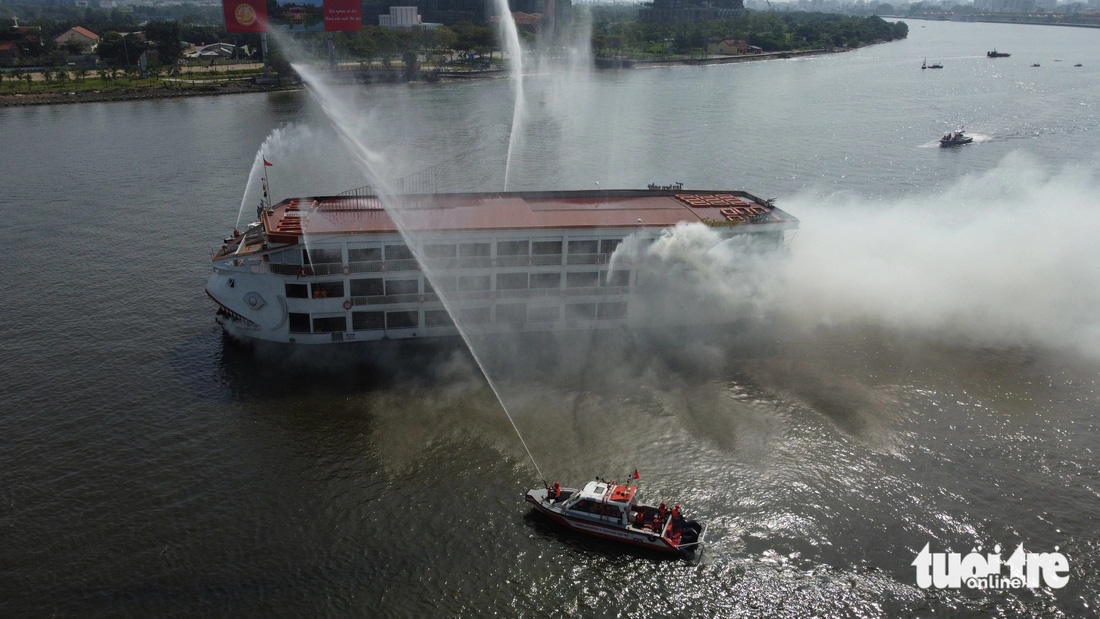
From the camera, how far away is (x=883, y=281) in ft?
160

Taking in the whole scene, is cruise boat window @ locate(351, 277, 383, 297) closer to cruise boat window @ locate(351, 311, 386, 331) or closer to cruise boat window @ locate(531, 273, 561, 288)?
cruise boat window @ locate(351, 311, 386, 331)

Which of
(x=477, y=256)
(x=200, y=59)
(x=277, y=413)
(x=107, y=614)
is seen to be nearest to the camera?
(x=107, y=614)

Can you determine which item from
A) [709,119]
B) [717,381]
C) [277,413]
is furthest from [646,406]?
[709,119]

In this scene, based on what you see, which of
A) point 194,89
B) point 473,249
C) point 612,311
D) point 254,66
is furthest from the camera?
point 254,66

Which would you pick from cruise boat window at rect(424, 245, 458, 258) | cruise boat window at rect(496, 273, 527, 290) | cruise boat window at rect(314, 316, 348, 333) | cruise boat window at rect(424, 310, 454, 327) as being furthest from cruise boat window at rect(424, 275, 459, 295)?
cruise boat window at rect(314, 316, 348, 333)

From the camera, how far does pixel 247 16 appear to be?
433 ft

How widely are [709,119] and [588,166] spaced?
38.0 metres

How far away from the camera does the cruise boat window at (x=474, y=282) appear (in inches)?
1644

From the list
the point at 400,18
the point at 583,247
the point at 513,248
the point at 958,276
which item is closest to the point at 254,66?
the point at 400,18

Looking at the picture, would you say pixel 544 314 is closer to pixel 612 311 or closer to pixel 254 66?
pixel 612 311

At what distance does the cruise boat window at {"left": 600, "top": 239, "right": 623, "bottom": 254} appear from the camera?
4272 centimetres

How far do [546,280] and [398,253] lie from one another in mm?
8601

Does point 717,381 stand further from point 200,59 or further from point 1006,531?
point 200,59

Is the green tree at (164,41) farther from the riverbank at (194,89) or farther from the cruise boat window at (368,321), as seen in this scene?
the cruise boat window at (368,321)
